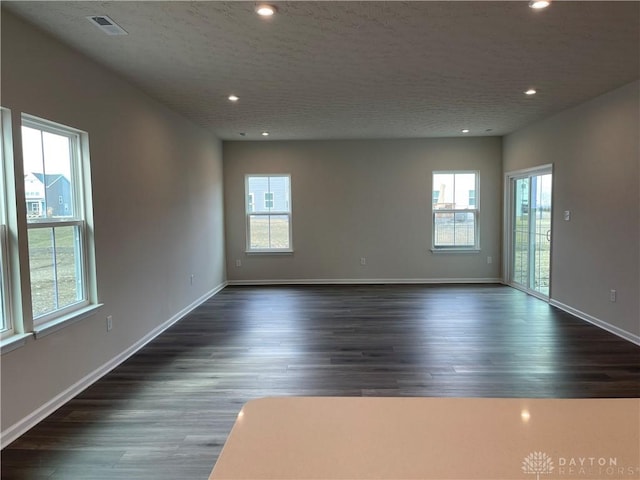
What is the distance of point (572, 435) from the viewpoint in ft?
2.62

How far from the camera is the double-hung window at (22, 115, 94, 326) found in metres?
2.59

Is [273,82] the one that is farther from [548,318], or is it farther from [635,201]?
[548,318]

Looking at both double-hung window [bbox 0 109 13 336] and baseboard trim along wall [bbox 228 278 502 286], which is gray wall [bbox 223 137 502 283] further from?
double-hung window [bbox 0 109 13 336]

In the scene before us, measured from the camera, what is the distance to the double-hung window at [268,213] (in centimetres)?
705

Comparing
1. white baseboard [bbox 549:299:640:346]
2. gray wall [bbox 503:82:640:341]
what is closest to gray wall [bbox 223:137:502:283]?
gray wall [bbox 503:82:640:341]

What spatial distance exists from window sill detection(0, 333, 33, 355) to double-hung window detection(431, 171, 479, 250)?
19.8 feet

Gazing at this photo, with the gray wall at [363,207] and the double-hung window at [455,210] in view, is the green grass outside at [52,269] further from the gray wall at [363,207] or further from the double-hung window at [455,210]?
the double-hung window at [455,210]

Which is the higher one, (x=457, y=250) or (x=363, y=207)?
(x=363, y=207)

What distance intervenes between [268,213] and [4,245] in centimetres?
488

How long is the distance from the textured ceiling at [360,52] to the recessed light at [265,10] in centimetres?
5

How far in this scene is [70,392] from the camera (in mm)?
2789

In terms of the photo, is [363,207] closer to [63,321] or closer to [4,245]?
[63,321]

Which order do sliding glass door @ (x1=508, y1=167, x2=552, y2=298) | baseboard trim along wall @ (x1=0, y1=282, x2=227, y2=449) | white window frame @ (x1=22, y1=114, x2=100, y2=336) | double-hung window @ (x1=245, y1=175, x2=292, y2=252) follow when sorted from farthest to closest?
double-hung window @ (x1=245, y1=175, x2=292, y2=252)
sliding glass door @ (x1=508, y1=167, x2=552, y2=298)
white window frame @ (x1=22, y1=114, x2=100, y2=336)
baseboard trim along wall @ (x1=0, y1=282, x2=227, y2=449)

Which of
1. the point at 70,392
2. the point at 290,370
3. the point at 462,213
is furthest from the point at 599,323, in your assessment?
the point at 70,392
